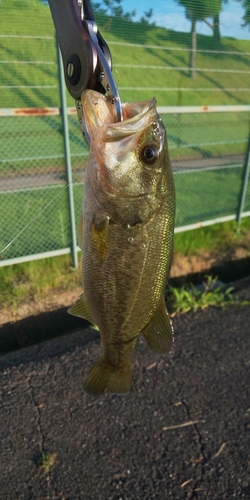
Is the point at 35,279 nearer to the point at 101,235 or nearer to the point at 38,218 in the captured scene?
the point at 38,218

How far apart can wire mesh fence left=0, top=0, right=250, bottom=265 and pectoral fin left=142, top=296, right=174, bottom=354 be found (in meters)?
2.26

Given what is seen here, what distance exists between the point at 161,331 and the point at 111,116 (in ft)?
2.73

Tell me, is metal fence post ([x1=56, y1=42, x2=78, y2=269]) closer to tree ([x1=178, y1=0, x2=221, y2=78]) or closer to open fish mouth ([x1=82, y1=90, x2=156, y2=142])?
tree ([x1=178, y1=0, x2=221, y2=78])

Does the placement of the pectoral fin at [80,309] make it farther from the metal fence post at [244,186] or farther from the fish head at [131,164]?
the metal fence post at [244,186]

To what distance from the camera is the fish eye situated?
4.74 feet

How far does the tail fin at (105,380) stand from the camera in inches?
68.4

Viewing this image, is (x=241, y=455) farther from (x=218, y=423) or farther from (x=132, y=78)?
(x=132, y=78)

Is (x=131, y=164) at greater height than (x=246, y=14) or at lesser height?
lesser

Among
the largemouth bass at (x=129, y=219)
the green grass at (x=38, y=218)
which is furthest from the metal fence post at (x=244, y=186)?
the largemouth bass at (x=129, y=219)

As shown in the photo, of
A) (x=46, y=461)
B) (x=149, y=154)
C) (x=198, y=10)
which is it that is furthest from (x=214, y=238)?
(x=149, y=154)

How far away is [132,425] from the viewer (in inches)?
117

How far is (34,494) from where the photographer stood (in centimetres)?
250

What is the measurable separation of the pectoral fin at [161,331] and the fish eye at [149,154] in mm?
535

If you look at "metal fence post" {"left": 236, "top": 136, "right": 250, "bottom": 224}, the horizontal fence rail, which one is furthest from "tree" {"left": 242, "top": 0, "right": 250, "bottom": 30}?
"metal fence post" {"left": 236, "top": 136, "right": 250, "bottom": 224}
